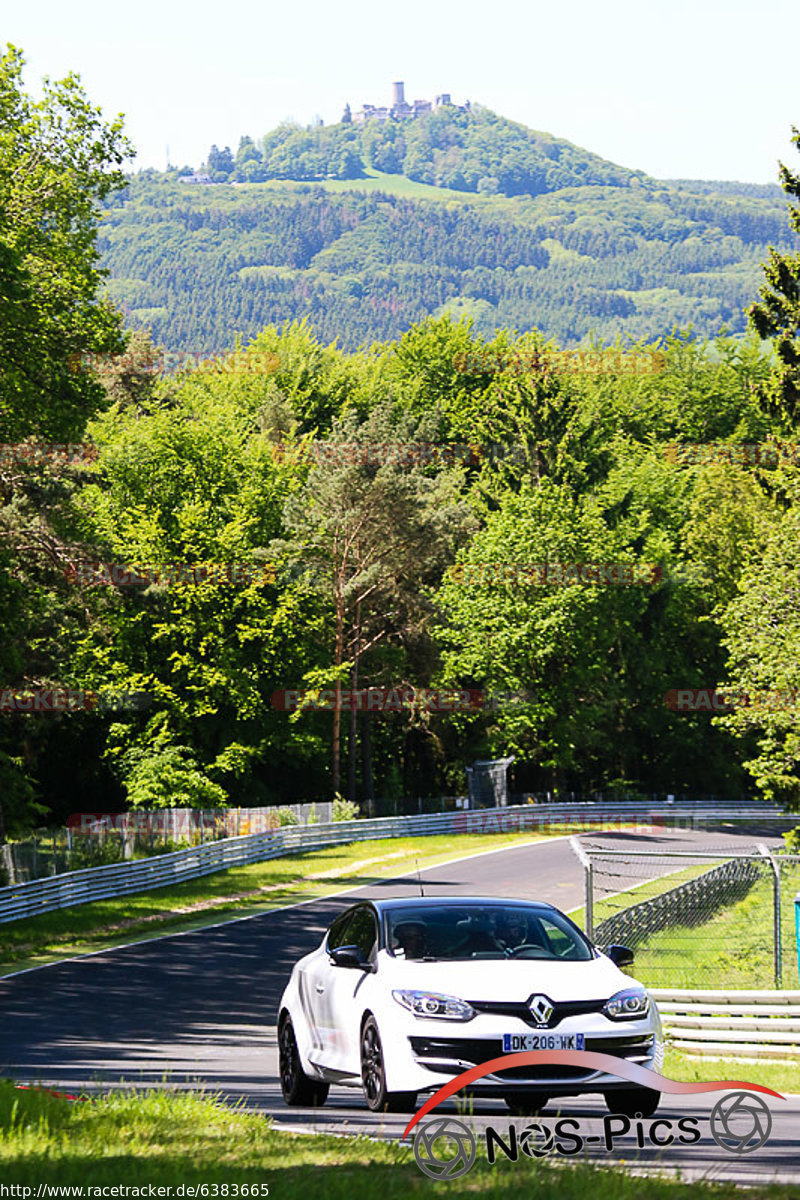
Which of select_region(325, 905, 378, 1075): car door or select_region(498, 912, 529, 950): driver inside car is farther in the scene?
select_region(498, 912, 529, 950): driver inside car

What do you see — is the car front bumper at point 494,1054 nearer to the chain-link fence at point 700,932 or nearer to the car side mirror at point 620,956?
the car side mirror at point 620,956

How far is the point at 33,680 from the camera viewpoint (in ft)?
166

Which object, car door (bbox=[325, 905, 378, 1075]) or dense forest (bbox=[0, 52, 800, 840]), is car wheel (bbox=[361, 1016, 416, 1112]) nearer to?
car door (bbox=[325, 905, 378, 1075])

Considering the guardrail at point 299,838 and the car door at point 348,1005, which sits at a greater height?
the car door at point 348,1005

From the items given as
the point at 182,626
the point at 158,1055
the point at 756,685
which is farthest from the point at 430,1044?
the point at 182,626

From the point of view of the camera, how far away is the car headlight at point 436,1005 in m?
9.11

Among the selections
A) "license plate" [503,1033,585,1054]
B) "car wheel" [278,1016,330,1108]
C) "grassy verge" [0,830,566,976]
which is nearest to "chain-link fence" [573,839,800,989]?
"car wheel" [278,1016,330,1108]

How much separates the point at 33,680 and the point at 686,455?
5032cm

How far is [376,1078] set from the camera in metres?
9.41

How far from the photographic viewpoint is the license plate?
892 cm

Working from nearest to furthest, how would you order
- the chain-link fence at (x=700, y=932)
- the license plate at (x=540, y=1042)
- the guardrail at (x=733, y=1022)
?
the license plate at (x=540, y=1042)
the guardrail at (x=733, y=1022)
the chain-link fence at (x=700, y=932)

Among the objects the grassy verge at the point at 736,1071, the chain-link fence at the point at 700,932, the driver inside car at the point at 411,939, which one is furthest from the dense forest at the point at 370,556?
the driver inside car at the point at 411,939

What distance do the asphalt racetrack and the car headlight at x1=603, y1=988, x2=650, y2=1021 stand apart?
2.43 feet

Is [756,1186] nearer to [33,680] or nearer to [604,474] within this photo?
[33,680]
